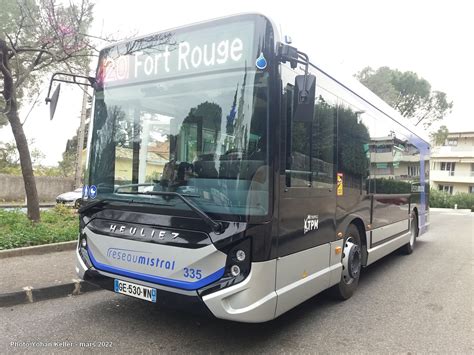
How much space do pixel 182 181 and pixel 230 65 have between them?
1124 mm

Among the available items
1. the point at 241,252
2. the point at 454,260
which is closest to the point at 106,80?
the point at 241,252

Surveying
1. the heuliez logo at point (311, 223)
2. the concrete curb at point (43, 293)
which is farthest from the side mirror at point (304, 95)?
the concrete curb at point (43, 293)

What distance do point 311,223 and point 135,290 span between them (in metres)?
1.86

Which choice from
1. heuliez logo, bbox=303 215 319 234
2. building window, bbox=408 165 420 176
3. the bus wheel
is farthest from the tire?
heuliez logo, bbox=303 215 319 234

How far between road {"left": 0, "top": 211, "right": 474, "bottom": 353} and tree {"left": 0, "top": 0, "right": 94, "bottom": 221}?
5041mm

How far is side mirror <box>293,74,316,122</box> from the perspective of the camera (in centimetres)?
344

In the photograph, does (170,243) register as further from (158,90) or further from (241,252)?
(158,90)

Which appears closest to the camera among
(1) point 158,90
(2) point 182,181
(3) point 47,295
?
(2) point 182,181

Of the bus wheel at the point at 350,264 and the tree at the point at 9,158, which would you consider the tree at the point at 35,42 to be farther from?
the tree at the point at 9,158

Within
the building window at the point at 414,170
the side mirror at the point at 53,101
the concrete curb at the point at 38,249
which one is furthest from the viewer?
the building window at the point at 414,170

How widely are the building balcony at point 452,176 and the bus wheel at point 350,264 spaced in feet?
168

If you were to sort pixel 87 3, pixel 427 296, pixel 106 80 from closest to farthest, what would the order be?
pixel 106 80
pixel 427 296
pixel 87 3

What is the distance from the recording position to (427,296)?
5715mm

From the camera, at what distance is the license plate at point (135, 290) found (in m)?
3.67
